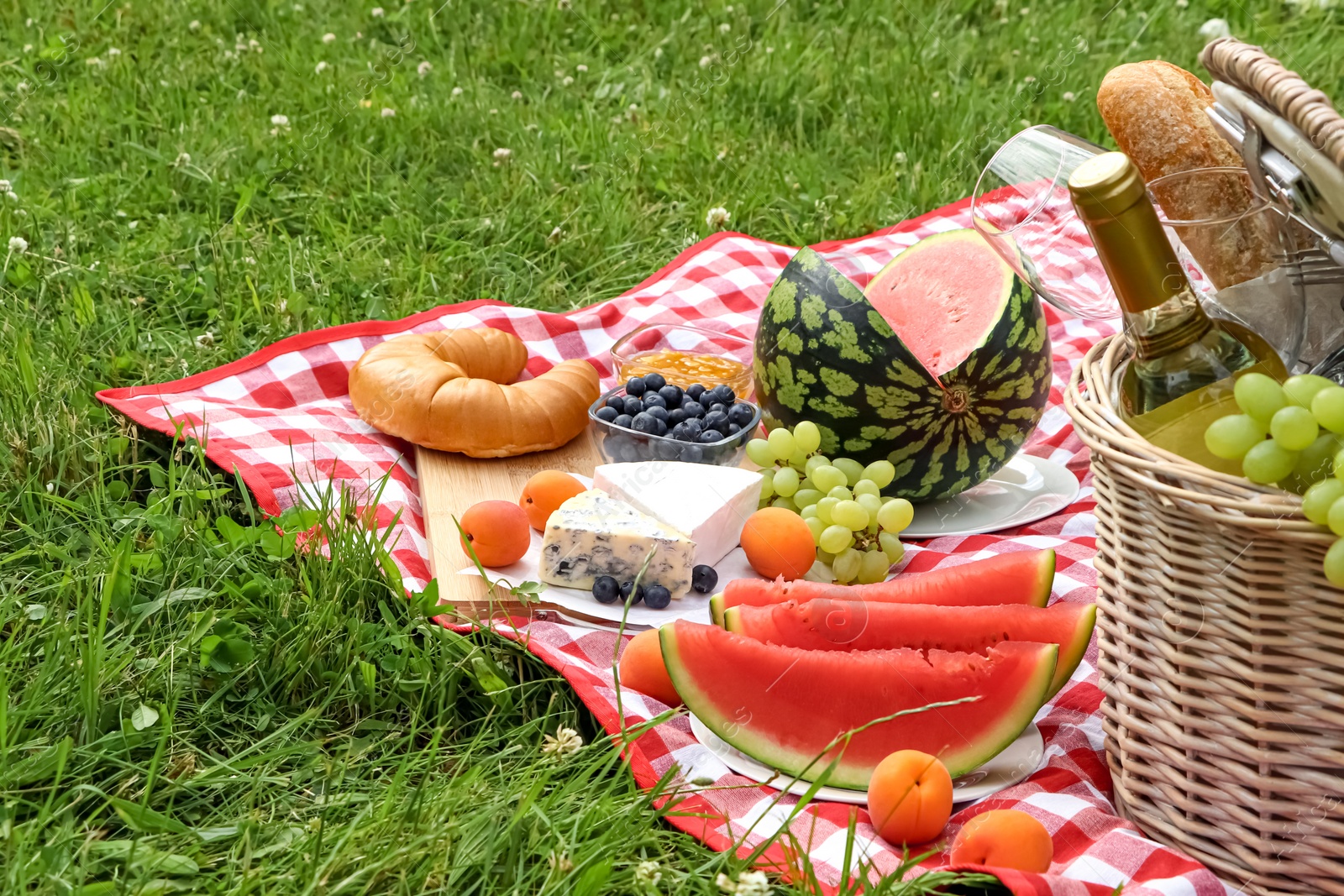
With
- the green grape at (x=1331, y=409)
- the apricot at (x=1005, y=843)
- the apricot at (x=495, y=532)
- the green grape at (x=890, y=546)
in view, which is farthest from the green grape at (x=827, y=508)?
the green grape at (x=1331, y=409)

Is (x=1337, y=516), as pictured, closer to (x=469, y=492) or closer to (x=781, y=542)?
(x=781, y=542)

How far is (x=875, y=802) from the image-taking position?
1808 millimetres

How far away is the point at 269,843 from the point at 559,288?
242 centimetres

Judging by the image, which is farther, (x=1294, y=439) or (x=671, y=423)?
(x=671, y=423)

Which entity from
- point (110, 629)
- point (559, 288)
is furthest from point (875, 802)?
point (559, 288)

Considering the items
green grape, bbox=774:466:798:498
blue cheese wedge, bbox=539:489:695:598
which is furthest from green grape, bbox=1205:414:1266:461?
green grape, bbox=774:466:798:498

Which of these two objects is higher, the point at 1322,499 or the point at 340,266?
the point at 1322,499

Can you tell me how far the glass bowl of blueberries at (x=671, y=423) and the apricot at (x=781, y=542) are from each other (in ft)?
0.86

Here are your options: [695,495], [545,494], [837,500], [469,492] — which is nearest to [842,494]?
[837,500]

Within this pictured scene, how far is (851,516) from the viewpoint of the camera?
2479mm

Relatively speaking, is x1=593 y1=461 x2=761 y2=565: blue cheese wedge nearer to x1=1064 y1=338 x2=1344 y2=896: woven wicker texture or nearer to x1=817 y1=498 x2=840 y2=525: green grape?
x1=817 y1=498 x2=840 y2=525: green grape

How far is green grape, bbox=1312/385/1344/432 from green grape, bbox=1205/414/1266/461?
0.22 ft

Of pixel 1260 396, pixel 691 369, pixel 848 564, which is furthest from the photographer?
pixel 691 369

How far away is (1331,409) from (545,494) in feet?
5.16
